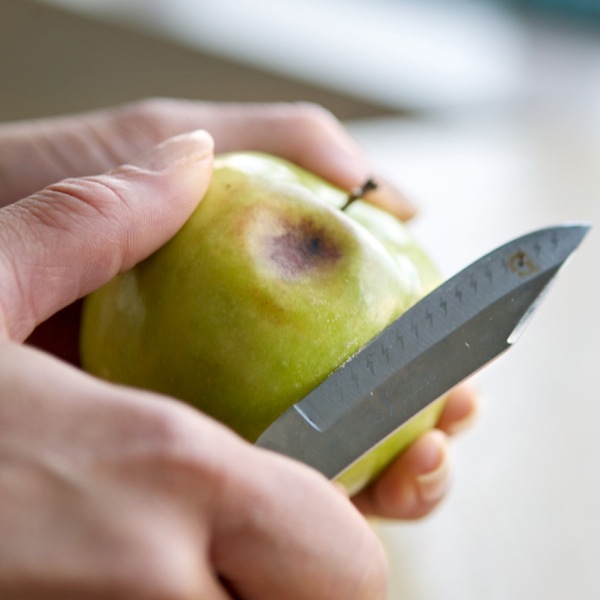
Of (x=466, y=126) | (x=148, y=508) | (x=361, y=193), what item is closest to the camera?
(x=148, y=508)

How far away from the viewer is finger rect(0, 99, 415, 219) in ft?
3.29

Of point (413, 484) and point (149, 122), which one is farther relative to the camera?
point (149, 122)

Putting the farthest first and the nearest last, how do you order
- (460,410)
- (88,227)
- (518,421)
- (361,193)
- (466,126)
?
(466,126)
(518,421)
(460,410)
(361,193)
(88,227)

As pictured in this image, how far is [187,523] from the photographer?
1.53ft

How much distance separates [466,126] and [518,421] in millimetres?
942

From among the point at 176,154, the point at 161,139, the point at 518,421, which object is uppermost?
the point at 176,154

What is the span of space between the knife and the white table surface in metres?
0.43

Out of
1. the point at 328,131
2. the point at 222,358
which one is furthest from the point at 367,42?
the point at 222,358

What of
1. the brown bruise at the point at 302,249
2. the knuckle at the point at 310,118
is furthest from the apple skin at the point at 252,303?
the knuckle at the point at 310,118

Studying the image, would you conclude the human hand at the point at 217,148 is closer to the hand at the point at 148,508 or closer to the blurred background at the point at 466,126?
the blurred background at the point at 466,126

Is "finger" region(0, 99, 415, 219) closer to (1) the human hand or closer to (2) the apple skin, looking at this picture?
(1) the human hand

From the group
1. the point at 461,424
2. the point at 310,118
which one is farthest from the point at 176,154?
the point at 461,424

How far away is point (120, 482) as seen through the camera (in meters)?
0.46

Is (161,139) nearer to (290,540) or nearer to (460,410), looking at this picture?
(460,410)
